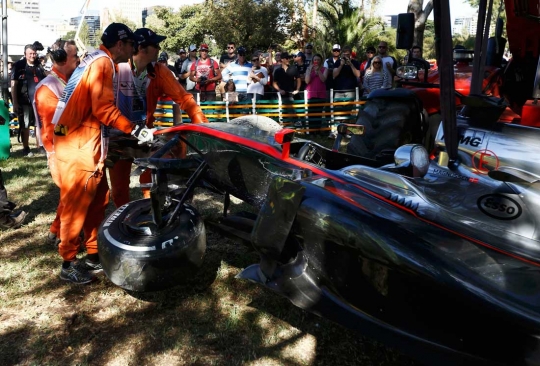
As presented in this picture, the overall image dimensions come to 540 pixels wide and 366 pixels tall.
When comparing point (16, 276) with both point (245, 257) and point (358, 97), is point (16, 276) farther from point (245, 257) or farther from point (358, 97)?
point (358, 97)

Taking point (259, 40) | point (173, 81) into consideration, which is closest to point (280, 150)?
point (173, 81)

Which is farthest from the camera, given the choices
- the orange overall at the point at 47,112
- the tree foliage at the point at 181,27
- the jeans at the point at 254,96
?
the tree foliage at the point at 181,27

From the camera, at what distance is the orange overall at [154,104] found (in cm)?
470

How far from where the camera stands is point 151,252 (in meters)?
3.15

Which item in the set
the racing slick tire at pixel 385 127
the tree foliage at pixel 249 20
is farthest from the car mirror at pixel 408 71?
the tree foliage at pixel 249 20

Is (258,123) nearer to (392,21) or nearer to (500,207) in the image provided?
(500,207)

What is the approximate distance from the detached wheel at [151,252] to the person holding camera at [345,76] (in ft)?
30.0

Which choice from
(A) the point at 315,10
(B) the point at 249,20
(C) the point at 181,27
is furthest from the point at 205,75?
(C) the point at 181,27

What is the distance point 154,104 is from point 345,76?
25.4 feet

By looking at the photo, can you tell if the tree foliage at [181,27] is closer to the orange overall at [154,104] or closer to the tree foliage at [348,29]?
the tree foliage at [348,29]

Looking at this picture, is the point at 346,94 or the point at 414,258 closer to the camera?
the point at 414,258

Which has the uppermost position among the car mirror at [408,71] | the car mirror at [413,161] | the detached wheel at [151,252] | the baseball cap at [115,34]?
the baseball cap at [115,34]

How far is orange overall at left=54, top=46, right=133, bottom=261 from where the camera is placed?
3.67 m

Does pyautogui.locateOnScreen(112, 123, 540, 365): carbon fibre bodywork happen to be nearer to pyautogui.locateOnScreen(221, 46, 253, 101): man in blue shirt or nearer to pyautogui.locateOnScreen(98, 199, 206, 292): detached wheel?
pyautogui.locateOnScreen(98, 199, 206, 292): detached wheel
